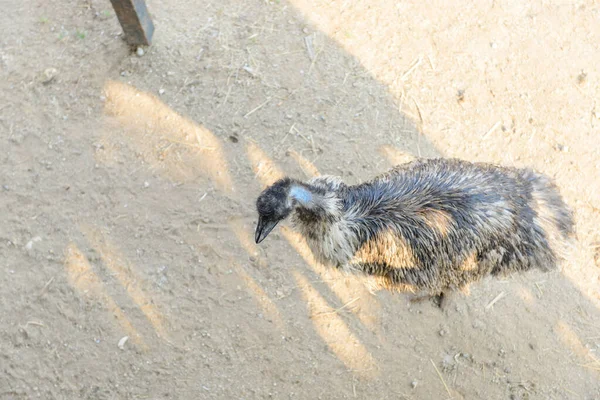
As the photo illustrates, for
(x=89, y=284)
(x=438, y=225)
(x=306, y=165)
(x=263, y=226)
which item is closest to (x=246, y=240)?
(x=306, y=165)

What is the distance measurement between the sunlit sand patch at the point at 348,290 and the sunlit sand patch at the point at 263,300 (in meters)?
0.52

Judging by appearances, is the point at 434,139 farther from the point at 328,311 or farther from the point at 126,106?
the point at 126,106

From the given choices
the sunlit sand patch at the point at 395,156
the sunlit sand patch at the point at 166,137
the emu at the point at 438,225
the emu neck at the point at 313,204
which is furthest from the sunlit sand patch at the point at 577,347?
the sunlit sand patch at the point at 166,137

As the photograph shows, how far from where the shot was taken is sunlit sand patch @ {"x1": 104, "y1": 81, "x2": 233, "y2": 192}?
5.36 meters

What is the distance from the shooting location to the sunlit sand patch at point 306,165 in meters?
5.37

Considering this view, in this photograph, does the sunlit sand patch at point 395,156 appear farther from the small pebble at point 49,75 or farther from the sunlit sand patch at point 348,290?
the small pebble at point 49,75

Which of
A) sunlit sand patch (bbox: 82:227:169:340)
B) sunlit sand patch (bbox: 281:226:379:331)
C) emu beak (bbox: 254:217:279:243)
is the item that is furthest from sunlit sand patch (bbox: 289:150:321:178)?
sunlit sand patch (bbox: 82:227:169:340)

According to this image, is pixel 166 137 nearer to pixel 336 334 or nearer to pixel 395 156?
pixel 395 156

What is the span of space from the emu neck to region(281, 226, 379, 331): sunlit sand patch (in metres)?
0.97

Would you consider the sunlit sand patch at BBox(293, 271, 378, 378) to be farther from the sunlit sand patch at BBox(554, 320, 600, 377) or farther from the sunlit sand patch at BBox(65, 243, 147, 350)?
the sunlit sand patch at BBox(554, 320, 600, 377)

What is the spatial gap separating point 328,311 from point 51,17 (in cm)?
476

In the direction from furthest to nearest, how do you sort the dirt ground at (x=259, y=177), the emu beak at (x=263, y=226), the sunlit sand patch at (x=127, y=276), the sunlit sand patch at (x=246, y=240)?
the sunlit sand patch at (x=246, y=240)
the sunlit sand patch at (x=127, y=276)
the dirt ground at (x=259, y=177)
the emu beak at (x=263, y=226)

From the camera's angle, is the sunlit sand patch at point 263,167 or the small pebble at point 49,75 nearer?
the sunlit sand patch at point 263,167

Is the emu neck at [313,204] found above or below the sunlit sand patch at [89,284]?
above
